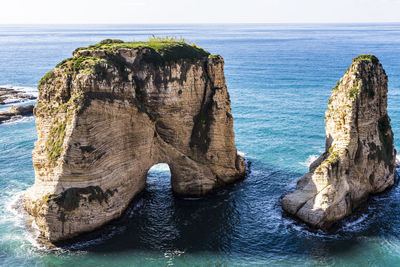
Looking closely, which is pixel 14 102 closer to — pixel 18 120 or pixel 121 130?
pixel 18 120

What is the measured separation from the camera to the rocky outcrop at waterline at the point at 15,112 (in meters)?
71.6

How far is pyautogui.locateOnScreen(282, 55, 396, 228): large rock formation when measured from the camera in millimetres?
35750

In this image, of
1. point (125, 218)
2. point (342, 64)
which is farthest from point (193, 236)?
point (342, 64)

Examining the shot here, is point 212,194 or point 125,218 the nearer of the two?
point 125,218

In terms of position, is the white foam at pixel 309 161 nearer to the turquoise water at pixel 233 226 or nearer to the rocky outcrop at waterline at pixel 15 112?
the turquoise water at pixel 233 226

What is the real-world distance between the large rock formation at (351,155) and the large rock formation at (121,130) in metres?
10.6

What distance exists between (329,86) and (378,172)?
4882 cm

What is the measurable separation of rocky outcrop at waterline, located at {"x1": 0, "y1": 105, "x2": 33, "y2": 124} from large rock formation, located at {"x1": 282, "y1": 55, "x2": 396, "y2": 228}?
56.3m

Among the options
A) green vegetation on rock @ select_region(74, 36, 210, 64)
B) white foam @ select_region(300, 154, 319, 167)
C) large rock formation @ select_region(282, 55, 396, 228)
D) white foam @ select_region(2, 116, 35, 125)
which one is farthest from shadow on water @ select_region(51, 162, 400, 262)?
white foam @ select_region(2, 116, 35, 125)

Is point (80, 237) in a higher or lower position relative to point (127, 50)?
lower

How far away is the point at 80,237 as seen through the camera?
111ft

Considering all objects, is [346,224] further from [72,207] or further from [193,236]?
[72,207]

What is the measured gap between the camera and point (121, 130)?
Answer: 120 ft

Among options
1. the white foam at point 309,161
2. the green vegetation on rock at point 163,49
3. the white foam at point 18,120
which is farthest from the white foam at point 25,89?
the white foam at point 309,161
